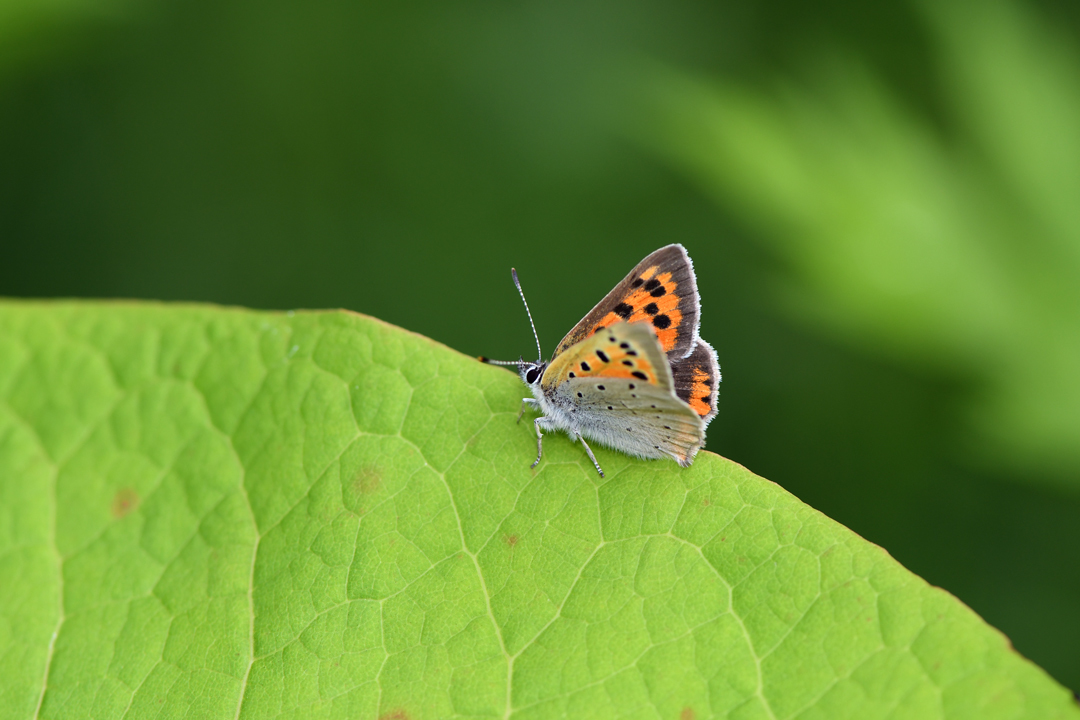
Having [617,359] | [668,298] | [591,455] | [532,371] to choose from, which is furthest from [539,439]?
[668,298]

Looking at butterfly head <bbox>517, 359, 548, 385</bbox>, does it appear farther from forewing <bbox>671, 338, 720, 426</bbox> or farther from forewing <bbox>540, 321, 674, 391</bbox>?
forewing <bbox>671, 338, 720, 426</bbox>

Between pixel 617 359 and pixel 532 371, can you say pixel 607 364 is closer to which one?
pixel 617 359

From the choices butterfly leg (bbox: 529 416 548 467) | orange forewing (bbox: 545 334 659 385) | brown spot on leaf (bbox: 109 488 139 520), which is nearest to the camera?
brown spot on leaf (bbox: 109 488 139 520)

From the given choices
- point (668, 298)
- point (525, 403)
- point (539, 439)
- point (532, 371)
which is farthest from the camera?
point (532, 371)

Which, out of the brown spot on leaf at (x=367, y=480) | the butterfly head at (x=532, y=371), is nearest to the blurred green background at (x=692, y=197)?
the butterfly head at (x=532, y=371)

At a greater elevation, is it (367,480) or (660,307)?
(660,307)

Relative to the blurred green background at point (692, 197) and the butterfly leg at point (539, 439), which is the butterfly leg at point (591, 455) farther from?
the blurred green background at point (692, 197)

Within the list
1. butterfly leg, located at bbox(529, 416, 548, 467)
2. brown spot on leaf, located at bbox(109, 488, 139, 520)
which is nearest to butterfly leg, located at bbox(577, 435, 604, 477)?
butterfly leg, located at bbox(529, 416, 548, 467)
